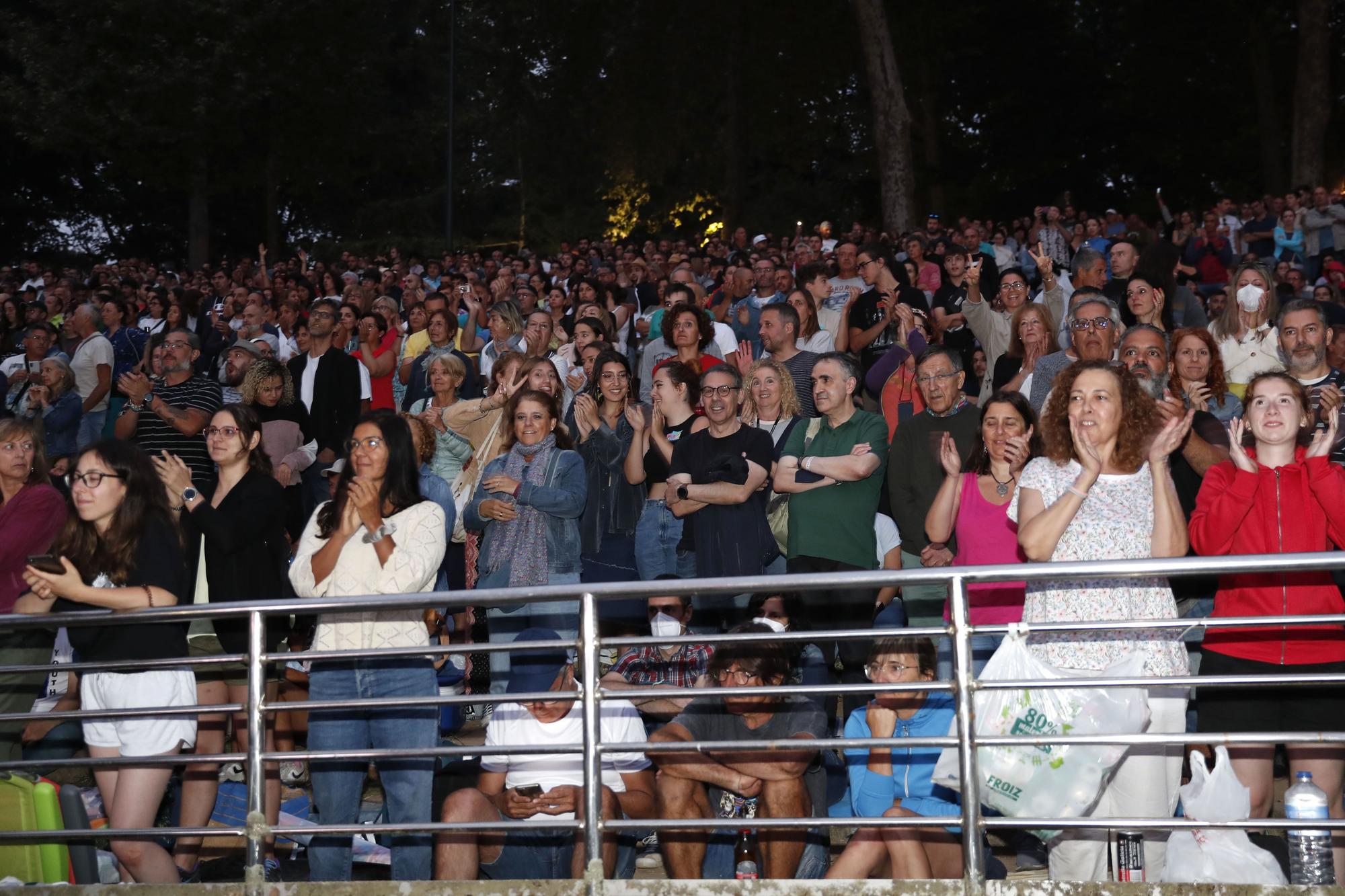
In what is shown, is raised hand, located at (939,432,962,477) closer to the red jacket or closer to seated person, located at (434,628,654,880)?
the red jacket

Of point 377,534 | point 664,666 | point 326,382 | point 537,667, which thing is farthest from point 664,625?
point 326,382

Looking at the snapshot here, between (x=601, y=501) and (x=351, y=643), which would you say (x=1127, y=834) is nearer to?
(x=351, y=643)

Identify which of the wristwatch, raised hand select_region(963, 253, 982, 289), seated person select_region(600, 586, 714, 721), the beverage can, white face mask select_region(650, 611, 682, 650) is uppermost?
raised hand select_region(963, 253, 982, 289)

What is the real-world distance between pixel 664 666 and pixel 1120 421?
2.50 m

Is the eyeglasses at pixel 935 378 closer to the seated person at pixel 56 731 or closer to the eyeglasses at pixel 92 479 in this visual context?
the eyeglasses at pixel 92 479

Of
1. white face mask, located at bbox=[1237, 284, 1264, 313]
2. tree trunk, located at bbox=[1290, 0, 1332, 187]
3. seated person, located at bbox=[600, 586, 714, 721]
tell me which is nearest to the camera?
seated person, located at bbox=[600, 586, 714, 721]

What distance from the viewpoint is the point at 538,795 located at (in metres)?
5.75

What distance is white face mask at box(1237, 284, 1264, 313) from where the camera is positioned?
25.1 ft

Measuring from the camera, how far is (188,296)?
16.7 m

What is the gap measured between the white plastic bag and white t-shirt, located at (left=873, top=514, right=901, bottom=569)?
2.72m

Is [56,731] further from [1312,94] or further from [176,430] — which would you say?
[1312,94]

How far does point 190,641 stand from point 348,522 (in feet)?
6.36

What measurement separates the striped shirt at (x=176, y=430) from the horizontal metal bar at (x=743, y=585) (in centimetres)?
387

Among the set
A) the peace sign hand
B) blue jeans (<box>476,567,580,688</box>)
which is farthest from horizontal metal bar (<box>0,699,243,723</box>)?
the peace sign hand
